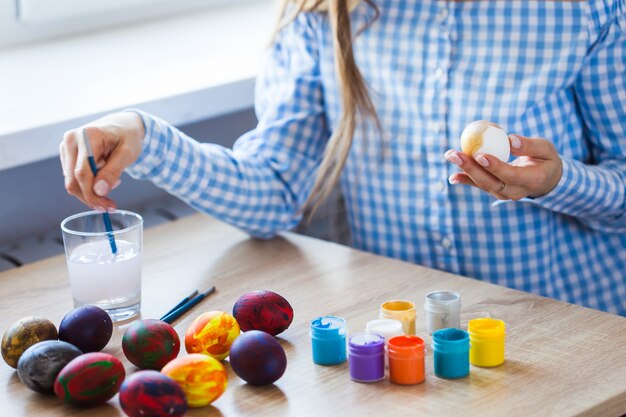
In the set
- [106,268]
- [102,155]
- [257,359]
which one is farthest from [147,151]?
[257,359]

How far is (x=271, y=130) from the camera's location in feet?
4.61

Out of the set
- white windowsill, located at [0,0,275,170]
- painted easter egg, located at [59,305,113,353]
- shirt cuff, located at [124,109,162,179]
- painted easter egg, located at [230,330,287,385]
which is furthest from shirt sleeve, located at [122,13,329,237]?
painted easter egg, located at [230,330,287,385]

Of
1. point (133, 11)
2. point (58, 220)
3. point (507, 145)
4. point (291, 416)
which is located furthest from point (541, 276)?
point (133, 11)

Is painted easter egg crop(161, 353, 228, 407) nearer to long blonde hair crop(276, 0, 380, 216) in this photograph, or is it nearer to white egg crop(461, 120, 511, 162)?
white egg crop(461, 120, 511, 162)

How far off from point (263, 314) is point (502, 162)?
309 millimetres

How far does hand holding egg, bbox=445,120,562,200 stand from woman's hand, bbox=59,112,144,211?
39 cm

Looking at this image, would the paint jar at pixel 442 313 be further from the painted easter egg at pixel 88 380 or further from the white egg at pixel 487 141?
the painted easter egg at pixel 88 380

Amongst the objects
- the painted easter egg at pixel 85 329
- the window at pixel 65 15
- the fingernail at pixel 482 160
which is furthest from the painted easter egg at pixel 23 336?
the window at pixel 65 15

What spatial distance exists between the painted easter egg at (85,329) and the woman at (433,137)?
264 mm

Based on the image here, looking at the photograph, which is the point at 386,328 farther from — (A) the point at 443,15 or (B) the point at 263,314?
(A) the point at 443,15

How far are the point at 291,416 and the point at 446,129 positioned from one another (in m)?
0.62

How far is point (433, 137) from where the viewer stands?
1.34 m

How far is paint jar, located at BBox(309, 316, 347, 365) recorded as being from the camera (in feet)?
2.98

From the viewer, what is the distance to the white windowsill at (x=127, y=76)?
1364 millimetres
